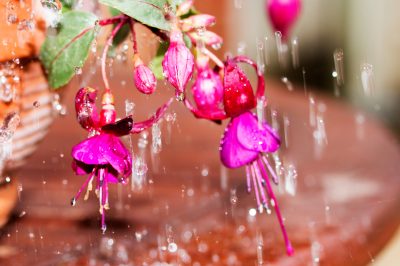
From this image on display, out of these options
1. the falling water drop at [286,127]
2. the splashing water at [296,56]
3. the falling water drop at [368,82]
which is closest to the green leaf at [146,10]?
the falling water drop at [286,127]

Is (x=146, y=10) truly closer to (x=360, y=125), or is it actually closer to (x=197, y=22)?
(x=197, y=22)

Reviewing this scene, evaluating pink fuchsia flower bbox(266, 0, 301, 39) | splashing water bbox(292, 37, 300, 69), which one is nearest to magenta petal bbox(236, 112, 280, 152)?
pink fuchsia flower bbox(266, 0, 301, 39)

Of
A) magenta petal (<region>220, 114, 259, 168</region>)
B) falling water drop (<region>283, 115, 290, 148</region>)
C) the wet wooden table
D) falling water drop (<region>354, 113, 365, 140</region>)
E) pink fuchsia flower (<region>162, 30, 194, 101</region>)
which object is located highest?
pink fuchsia flower (<region>162, 30, 194, 101</region>)

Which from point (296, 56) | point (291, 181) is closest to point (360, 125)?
point (291, 181)

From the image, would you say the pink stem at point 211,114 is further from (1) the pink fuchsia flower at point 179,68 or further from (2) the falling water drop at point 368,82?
(2) the falling water drop at point 368,82

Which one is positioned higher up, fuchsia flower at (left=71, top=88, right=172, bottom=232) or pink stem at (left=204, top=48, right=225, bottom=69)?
pink stem at (left=204, top=48, right=225, bottom=69)

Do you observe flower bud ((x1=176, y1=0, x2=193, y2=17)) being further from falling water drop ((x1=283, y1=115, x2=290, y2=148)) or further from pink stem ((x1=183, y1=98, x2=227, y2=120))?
falling water drop ((x1=283, y1=115, x2=290, y2=148))
